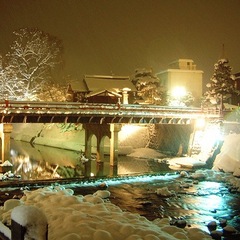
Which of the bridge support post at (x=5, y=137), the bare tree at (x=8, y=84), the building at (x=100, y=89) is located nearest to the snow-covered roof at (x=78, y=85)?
the building at (x=100, y=89)

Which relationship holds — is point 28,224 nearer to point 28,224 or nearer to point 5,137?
point 28,224

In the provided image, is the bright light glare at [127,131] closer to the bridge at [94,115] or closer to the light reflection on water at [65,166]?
the light reflection on water at [65,166]

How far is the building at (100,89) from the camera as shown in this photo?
5212cm

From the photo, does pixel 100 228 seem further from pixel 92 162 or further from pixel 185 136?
pixel 185 136

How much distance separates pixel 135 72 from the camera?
194 ft

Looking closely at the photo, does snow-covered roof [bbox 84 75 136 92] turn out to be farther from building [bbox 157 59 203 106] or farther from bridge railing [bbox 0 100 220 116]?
bridge railing [bbox 0 100 220 116]

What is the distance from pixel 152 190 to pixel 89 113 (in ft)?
35.7

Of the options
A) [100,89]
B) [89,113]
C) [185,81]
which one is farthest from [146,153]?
[185,81]

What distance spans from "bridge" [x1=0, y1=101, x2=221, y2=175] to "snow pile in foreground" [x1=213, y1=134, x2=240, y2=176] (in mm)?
5885

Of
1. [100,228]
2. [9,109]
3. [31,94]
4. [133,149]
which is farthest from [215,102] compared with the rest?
[100,228]

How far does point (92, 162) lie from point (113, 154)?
3.71m

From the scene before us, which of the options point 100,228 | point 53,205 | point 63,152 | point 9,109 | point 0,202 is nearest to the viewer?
point 100,228

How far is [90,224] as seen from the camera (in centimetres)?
1005

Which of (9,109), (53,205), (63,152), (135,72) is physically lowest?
(63,152)
